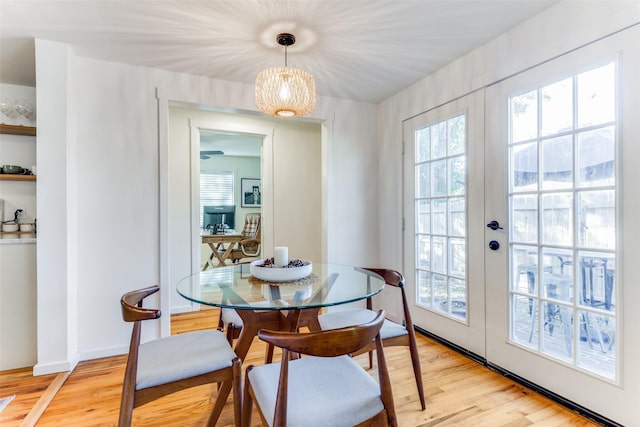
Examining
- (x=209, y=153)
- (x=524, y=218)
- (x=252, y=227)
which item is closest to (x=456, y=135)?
(x=524, y=218)

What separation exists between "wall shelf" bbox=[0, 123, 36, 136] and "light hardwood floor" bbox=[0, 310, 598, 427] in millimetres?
1770

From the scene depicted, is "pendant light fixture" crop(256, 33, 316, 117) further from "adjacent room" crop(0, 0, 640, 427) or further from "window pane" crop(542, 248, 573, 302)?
"window pane" crop(542, 248, 573, 302)

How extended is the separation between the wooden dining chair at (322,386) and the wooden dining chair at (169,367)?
15cm

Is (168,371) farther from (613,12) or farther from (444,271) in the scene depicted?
(613,12)

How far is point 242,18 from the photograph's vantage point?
6.06 feet

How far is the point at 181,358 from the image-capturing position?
4.49 feet

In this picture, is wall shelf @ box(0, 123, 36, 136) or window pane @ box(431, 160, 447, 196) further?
window pane @ box(431, 160, 447, 196)

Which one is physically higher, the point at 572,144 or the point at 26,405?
the point at 572,144

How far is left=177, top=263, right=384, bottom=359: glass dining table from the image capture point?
1.43 m

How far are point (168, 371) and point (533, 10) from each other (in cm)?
265

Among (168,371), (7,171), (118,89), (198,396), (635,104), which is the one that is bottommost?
(198,396)

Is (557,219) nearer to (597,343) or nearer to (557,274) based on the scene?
(557,274)

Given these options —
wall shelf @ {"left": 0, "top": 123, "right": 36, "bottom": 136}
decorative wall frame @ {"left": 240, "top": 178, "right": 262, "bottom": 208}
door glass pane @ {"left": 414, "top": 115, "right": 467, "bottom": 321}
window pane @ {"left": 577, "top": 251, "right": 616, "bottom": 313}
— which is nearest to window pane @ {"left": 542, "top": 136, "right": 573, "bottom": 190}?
window pane @ {"left": 577, "top": 251, "right": 616, "bottom": 313}

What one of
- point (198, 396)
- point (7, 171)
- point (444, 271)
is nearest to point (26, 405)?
point (198, 396)
